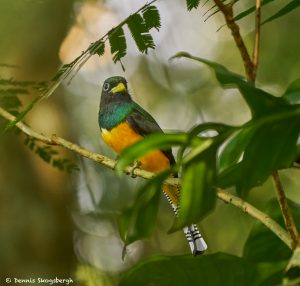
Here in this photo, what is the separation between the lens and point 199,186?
0.58 metres

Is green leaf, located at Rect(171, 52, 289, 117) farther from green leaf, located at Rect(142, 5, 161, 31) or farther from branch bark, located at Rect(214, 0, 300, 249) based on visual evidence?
green leaf, located at Rect(142, 5, 161, 31)

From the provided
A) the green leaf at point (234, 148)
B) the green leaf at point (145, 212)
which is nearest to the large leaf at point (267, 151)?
the green leaf at point (234, 148)

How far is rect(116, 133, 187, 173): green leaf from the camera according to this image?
0.54 metres

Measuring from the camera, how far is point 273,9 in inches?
176

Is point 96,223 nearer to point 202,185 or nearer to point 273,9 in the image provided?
point 273,9

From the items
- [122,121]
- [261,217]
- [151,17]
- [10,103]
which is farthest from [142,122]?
[261,217]

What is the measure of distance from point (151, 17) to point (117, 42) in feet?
0.20

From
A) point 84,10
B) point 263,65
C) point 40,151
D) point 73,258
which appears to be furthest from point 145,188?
point 263,65

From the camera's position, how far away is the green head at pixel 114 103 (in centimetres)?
154

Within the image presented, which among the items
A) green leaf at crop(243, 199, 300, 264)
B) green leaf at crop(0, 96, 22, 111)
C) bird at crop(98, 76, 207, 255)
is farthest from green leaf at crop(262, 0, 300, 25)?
bird at crop(98, 76, 207, 255)

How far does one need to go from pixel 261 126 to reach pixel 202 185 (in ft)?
0.27

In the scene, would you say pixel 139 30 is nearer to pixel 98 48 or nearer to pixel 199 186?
pixel 98 48

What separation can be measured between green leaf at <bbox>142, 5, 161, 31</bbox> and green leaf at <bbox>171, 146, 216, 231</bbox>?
0.44 m

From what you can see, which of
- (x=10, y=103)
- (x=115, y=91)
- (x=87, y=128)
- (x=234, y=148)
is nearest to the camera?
(x=234, y=148)
